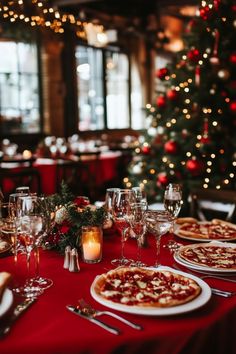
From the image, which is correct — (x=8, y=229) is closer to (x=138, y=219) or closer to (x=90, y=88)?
(x=138, y=219)

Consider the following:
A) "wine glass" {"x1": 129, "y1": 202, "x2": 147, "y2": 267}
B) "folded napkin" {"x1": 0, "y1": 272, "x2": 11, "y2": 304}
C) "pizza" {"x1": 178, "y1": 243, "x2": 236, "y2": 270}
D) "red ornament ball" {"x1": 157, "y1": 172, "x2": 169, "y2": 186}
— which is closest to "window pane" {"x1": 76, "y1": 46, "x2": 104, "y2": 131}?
"red ornament ball" {"x1": 157, "y1": 172, "x2": 169, "y2": 186}

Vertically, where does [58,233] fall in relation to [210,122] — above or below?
below

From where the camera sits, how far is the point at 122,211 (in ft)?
5.32

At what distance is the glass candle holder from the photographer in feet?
5.25

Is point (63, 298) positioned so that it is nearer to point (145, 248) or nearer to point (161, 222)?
point (161, 222)

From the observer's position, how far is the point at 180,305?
1.17 meters

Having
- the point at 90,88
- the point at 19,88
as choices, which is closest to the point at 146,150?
the point at 19,88

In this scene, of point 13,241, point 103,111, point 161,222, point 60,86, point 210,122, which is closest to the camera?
point 161,222

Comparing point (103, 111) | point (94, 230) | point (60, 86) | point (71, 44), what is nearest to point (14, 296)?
point (94, 230)

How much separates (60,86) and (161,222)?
22.8ft

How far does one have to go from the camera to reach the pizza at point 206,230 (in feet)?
6.28

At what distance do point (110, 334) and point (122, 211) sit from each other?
0.61 meters

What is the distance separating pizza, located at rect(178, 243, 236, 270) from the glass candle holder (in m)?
0.29

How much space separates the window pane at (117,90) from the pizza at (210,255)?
8255 mm
